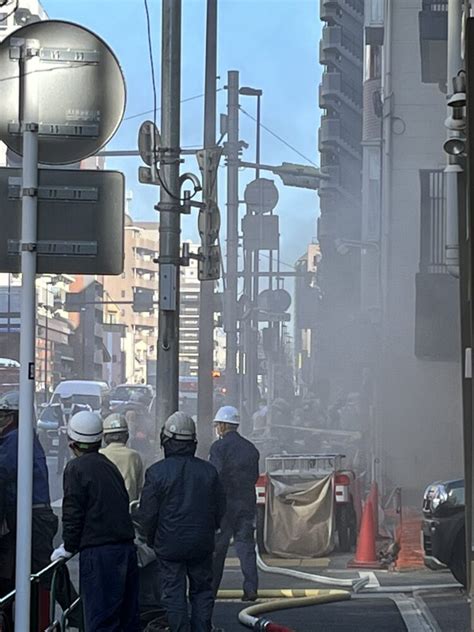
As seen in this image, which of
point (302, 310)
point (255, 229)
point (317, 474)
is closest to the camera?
point (317, 474)

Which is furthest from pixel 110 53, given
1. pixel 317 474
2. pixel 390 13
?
pixel 390 13

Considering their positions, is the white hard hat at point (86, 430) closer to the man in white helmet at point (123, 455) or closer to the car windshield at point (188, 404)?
the man in white helmet at point (123, 455)

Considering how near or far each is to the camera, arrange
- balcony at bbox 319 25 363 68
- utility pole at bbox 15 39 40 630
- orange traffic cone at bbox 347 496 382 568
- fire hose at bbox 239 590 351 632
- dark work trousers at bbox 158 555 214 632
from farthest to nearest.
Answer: balcony at bbox 319 25 363 68, orange traffic cone at bbox 347 496 382 568, fire hose at bbox 239 590 351 632, dark work trousers at bbox 158 555 214 632, utility pole at bbox 15 39 40 630

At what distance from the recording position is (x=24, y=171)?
5852 mm

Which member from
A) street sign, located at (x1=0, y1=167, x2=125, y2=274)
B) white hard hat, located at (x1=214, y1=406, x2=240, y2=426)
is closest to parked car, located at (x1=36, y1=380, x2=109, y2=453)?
white hard hat, located at (x1=214, y1=406, x2=240, y2=426)

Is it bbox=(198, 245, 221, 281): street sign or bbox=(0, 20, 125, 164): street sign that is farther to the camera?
bbox=(198, 245, 221, 281): street sign

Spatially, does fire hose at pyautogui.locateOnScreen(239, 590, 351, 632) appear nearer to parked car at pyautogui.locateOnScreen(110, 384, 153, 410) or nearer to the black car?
the black car

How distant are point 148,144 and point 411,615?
5.13m

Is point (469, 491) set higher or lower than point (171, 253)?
lower

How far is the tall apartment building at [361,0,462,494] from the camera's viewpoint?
22609 millimetres

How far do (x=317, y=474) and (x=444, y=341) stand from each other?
20.2 ft

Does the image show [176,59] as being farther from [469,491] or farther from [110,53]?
[469,491]

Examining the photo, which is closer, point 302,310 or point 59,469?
point 59,469

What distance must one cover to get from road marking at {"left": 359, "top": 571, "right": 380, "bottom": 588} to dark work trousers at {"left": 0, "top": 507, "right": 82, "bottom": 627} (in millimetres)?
4561
